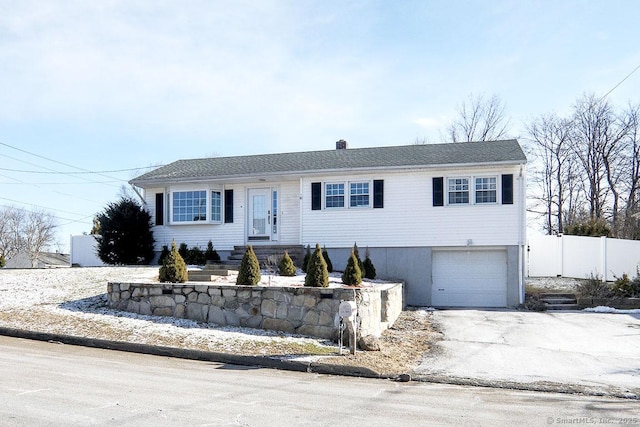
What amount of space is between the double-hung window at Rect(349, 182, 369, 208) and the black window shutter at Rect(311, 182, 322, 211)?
1.04 meters

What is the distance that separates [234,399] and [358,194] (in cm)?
1319

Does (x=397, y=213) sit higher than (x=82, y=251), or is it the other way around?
(x=397, y=213)

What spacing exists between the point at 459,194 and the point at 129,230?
38.1 ft

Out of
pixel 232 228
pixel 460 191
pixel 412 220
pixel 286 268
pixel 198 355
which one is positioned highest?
pixel 460 191

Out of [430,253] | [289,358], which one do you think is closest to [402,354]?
[289,358]

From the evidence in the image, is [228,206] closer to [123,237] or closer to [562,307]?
[123,237]

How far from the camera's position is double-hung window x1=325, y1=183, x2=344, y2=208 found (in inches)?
766

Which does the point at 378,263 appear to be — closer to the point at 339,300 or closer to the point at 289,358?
the point at 339,300

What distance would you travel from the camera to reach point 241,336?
10.6 m

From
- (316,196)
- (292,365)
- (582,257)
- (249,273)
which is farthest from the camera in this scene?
(582,257)

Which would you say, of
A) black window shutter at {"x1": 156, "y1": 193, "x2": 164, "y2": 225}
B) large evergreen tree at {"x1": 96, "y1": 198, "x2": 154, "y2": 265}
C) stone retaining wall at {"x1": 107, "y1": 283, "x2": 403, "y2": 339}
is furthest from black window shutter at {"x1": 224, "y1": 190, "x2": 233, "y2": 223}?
stone retaining wall at {"x1": 107, "y1": 283, "x2": 403, "y2": 339}

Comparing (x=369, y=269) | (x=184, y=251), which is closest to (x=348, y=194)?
(x=369, y=269)

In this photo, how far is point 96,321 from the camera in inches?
440

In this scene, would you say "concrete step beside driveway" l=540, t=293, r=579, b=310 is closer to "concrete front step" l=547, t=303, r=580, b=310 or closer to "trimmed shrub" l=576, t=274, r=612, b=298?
"concrete front step" l=547, t=303, r=580, b=310
